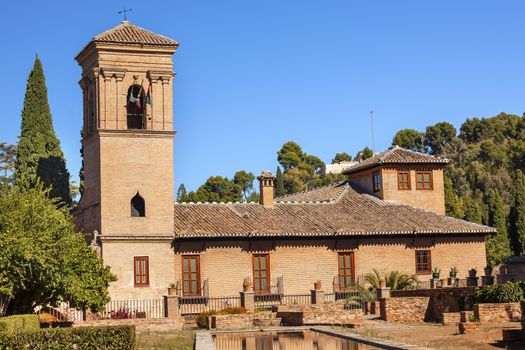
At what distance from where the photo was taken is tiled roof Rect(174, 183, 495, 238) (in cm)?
4106

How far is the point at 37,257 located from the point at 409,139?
77.9m

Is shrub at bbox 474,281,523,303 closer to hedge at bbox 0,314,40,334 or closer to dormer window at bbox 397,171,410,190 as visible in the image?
hedge at bbox 0,314,40,334

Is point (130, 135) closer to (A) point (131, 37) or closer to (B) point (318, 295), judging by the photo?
(A) point (131, 37)

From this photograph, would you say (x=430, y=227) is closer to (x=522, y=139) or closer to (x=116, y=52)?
(x=116, y=52)

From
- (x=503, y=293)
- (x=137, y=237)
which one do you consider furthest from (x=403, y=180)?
(x=503, y=293)

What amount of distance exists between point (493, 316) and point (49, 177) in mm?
29074

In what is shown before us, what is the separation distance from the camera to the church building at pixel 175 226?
129 ft

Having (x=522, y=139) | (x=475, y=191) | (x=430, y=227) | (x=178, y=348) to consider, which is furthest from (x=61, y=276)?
(x=522, y=139)

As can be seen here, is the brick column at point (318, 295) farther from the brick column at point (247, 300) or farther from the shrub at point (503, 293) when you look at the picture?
the shrub at point (503, 293)

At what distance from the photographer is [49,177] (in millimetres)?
50656

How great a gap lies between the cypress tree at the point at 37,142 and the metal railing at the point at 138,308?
14.5 metres

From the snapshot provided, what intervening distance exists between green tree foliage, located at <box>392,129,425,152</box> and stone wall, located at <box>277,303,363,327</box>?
7044 centimetres

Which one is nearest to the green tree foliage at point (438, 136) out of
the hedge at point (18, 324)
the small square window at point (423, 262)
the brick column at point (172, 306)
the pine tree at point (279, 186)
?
the pine tree at point (279, 186)

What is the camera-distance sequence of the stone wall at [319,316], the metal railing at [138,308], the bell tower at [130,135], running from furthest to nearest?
1. the bell tower at [130,135]
2. the metal railing at [138,308]
3. the stone wall at [319,316]
